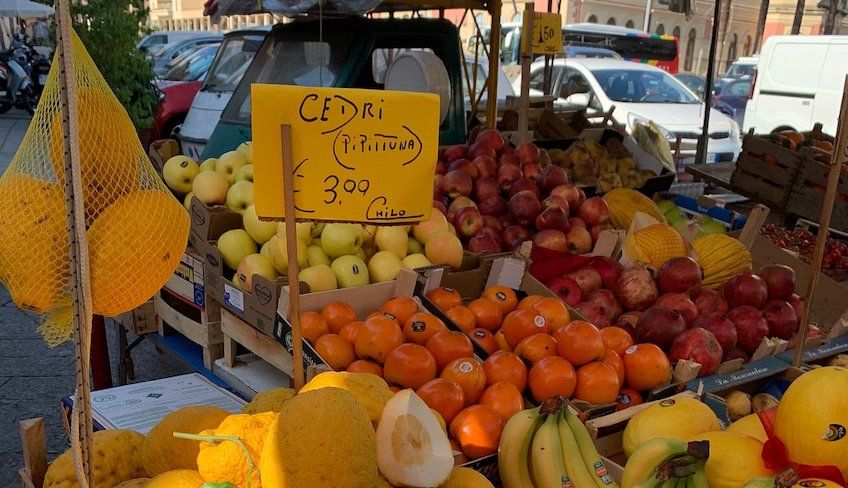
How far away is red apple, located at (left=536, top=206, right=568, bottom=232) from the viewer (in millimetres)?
3553

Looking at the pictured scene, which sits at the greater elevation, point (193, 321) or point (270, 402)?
point (270, 402)

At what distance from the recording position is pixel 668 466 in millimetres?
A: 1448

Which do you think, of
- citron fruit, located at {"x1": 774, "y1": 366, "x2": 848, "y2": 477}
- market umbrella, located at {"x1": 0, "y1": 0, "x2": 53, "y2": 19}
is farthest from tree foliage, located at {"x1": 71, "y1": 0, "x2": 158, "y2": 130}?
citron fruit, located at {"x1": 774, "y1": 366, "x2": 848, "y2": 477}

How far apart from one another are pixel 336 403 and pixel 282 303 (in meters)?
1.31

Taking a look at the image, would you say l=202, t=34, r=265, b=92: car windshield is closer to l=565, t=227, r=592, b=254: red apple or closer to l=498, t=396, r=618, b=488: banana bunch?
l=565, t=227, r=592, b=254: red apple

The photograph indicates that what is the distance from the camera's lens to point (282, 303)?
8.30 feet

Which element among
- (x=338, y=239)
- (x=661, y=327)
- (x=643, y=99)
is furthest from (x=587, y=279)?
(x=643, y=99)

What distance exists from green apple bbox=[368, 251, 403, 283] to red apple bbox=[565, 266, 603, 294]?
77 cm

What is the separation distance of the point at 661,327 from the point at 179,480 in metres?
1.89

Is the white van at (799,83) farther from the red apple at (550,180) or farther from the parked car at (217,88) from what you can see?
the red apple at (550,180)

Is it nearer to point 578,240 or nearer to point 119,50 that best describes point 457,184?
point 578,240

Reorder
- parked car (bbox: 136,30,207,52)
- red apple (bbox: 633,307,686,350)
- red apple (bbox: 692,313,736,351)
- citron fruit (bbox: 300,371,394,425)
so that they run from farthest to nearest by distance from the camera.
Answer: parked car (bbox: 136,30,207,52) → red apple (bbox: 692,313,736,351) → red apple (bbox: 633,307,686,350) → citron fruit (bbox: 300,371,394,425)

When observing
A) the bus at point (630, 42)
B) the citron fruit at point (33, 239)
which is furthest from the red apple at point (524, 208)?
the bus at point (630, 42)

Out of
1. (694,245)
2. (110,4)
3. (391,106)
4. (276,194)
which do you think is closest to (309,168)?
(276,194)
